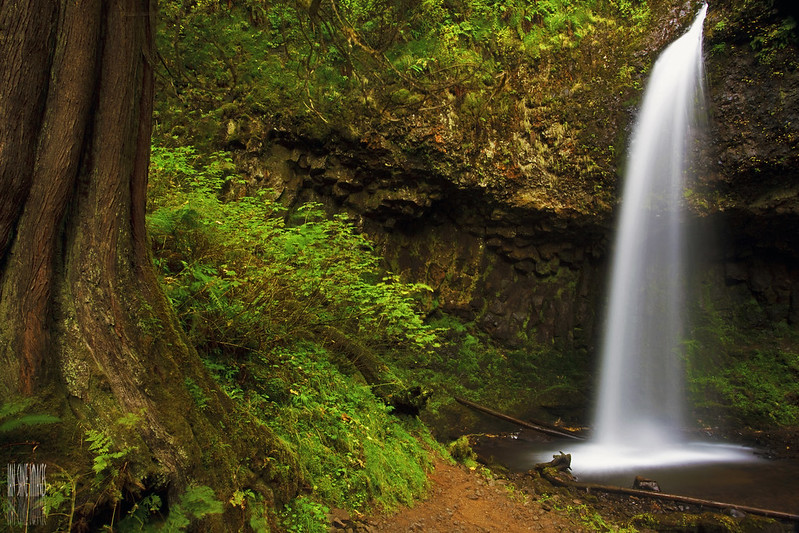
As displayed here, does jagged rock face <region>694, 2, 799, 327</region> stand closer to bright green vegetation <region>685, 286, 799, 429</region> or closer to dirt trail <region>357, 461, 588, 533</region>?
bright green vegetation <region>685, 286, 799, 429</region>

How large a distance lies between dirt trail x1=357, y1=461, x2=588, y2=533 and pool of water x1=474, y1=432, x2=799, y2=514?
188cm

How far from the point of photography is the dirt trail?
380 centimetres

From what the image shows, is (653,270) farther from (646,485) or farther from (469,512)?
(469,512)

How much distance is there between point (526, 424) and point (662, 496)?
3758 millimetres

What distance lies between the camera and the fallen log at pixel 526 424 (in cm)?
961

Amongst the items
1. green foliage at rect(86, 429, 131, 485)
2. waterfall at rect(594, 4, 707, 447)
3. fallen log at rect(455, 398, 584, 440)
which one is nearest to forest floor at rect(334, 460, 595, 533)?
green foliage at rect(86, 429, 131, 485)

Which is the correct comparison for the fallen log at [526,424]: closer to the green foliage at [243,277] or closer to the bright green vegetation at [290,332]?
the bright green vegetation at [290,332]

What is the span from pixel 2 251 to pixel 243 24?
9839 mm

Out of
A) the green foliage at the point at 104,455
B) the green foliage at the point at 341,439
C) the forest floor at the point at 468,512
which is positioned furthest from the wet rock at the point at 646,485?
the green foliage at the point at 104,455

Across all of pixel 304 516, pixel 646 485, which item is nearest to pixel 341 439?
pixel 304 516

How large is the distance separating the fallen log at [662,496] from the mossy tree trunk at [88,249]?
5.10 meters

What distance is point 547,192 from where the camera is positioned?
10.9 m

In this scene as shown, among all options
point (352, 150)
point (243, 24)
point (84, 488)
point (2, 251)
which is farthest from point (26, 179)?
point (243, 24)

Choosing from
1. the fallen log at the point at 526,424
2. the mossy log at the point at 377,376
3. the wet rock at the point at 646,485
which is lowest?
the fallen log at the point at 526,424
